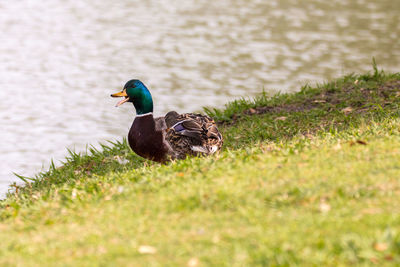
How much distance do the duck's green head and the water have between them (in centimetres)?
216

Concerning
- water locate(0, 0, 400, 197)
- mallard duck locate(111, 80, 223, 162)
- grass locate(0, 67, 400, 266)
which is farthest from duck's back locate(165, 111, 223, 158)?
water locate(0, 0, 400, 197)

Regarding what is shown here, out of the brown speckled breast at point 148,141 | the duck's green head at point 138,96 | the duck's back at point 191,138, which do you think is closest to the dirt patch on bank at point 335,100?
the duck's back at point 191,138

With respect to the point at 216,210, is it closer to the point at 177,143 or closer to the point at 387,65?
the point at 177,143

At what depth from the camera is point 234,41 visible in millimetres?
16438

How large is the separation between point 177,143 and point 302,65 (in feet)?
26.4

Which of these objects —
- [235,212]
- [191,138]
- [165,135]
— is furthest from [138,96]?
[235,212]

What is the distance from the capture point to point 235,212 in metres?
4.25

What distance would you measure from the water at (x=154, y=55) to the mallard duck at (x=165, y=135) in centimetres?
227

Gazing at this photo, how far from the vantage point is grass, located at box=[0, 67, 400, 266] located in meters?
3.62

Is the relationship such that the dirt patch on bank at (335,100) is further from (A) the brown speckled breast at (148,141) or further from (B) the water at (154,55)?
(A) the brown speckled breast at (148,141)

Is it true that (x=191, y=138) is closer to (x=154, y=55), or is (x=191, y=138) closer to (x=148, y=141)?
(x=148, y=141)

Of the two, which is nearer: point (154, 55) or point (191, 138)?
point (191, 138)

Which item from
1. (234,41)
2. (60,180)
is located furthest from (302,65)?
(60,180)

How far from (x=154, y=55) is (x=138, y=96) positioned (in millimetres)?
8225
